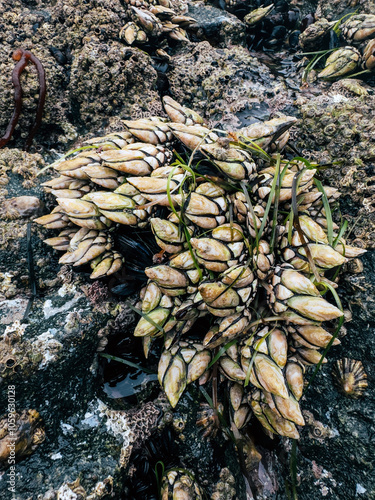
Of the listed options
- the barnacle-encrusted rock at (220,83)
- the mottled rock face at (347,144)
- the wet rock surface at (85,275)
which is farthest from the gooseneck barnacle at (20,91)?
the mottled rock face at (347,144)

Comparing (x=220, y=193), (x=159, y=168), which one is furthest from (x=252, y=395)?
(x=159, y=168)

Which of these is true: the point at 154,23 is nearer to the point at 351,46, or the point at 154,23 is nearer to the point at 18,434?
the point at 351,46

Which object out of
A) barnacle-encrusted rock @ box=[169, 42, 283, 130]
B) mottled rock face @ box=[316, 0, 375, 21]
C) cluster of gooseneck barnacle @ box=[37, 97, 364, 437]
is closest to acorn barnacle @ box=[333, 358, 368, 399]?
cluster of gooseneck barnacle @ box=[37, 97, 364, 437]

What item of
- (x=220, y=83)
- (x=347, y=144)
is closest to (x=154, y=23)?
(x=220, y=83)

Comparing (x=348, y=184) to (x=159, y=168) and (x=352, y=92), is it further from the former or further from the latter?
(x=159, y=168)

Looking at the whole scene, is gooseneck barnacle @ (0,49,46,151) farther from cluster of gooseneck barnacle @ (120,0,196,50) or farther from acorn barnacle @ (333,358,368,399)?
acorn barnacle @ (333,358,368,399)

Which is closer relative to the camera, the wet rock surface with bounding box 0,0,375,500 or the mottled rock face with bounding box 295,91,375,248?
the wet rock surface with bounding box 0,0,375,500

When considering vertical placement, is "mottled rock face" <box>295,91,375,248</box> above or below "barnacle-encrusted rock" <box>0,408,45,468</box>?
above
